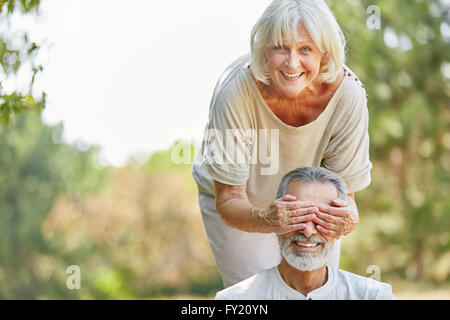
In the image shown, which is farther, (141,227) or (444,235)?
(141,227)

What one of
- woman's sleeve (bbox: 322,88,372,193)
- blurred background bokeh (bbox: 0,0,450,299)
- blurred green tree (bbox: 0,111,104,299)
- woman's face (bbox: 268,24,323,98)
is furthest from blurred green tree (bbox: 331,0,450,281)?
woman's face (bbox: 268,24,323,98)

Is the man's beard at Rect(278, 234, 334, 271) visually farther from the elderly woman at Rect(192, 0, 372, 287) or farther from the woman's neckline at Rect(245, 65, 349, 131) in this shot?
the woman's neckline at Rect(245, 65, 349, 131)

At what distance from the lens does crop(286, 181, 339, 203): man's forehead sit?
2.00 metres

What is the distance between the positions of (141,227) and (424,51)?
8996 mm

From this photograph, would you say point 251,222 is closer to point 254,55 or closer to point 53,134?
point 254,55

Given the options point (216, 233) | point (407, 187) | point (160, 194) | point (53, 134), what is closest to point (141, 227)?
point (160, 194)

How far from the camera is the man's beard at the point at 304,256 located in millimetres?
1977

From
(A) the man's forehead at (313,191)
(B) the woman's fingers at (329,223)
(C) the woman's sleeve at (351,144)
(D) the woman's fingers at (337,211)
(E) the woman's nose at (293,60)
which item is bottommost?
(B) the woman's fingers at (329,223)

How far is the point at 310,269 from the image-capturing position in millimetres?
1982

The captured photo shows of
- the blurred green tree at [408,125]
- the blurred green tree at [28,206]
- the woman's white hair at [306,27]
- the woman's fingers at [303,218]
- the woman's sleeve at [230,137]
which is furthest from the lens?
the blurred green tree at [28,206]

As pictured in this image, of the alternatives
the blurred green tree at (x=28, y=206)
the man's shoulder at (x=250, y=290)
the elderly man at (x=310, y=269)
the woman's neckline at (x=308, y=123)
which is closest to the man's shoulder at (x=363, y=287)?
the elderly man at (x=310, y=269)

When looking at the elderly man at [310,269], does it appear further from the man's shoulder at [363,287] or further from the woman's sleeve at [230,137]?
the woman's sleeve at [230,137]

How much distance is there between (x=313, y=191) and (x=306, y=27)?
510 millimetres

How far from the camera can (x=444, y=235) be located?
12047 millimetres
